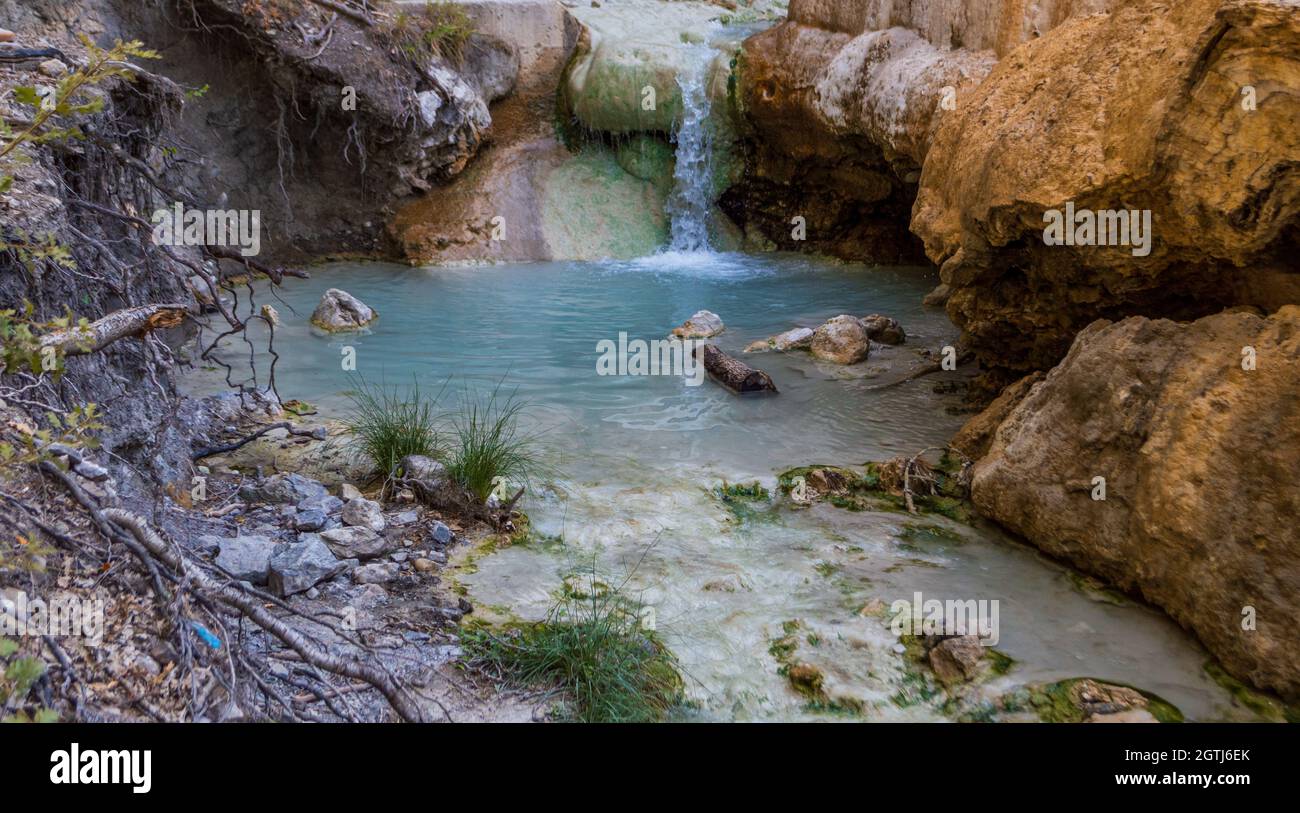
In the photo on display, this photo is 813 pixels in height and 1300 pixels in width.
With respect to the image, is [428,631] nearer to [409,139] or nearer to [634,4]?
[409,139]

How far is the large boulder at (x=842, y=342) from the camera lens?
312 inches

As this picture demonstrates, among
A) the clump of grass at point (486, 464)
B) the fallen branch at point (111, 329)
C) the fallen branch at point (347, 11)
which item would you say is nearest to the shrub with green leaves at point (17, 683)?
the fallen branch at point (111, 329)

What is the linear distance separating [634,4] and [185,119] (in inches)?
263

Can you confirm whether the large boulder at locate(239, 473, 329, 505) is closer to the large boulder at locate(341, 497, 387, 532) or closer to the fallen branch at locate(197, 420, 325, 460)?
the large boulder at locate(341, 497, 387, 532)

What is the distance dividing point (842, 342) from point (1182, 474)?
14.1 ft

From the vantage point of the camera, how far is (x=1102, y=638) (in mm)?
3789

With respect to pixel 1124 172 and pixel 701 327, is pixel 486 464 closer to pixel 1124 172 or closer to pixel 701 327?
pixel 1124 172

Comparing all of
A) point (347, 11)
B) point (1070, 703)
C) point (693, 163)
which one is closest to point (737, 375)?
point (1070, 703)

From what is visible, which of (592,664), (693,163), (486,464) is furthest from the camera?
(693,163)

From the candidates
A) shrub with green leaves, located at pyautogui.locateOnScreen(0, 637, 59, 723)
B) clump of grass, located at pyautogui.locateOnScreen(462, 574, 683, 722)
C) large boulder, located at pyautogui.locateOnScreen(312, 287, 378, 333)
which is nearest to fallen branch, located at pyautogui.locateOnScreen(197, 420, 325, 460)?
clump of grass, located at pyautogui.locateOnScreen(462, 574, 683, 722)

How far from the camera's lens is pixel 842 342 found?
799 centimetres

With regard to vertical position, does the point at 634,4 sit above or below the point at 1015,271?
above

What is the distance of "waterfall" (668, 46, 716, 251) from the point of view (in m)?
12.6
